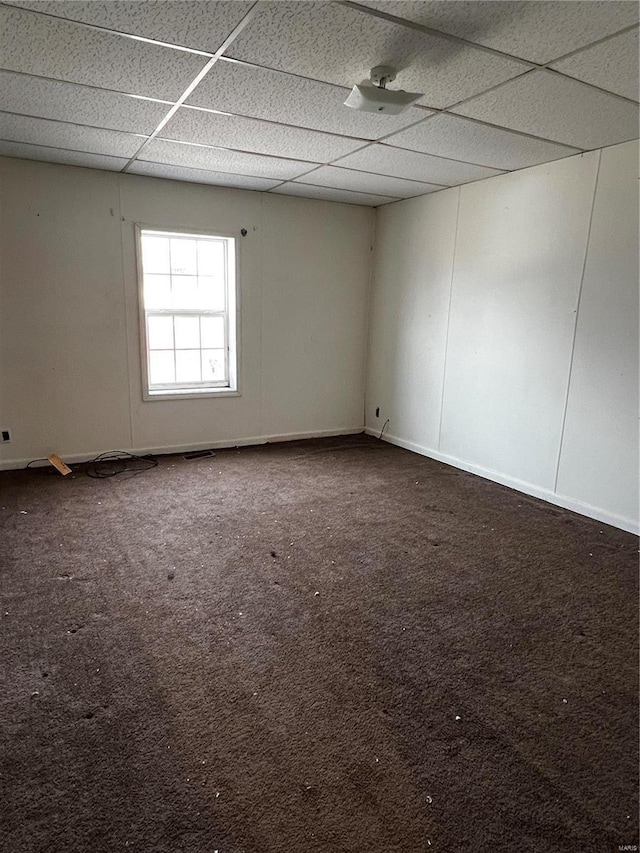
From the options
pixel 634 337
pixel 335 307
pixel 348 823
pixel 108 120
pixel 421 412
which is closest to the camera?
pixel 348 823

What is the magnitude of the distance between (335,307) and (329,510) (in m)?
2.49

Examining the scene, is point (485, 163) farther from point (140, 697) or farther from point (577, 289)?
point (140, 697)

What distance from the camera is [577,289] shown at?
11.2 ft

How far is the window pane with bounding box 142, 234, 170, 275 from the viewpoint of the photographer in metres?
4.47

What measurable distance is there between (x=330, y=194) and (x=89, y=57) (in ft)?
9.31

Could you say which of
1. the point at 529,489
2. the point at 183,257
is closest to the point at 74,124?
the point at 183,257

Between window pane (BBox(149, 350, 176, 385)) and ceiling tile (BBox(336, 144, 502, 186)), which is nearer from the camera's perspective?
ceiling tile (BBox(336, 144, 502, 186))

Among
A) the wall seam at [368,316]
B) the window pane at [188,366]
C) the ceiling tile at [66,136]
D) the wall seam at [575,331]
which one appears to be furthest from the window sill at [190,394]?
the wall seam at [575,331]

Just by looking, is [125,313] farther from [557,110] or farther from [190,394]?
[557,110]

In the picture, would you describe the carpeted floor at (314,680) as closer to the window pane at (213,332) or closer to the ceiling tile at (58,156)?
the window pane at (213,332)

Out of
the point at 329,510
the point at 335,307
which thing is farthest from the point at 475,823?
the point at 335,307

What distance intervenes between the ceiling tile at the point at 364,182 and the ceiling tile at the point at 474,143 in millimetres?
744

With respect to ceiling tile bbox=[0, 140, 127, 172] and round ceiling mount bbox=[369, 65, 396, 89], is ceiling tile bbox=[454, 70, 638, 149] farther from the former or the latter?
ceiling tile bbox=[0, 140, 127, 172]

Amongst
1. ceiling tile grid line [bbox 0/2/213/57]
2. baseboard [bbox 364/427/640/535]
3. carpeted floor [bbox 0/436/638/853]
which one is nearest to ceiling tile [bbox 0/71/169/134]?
ceiling tile grid line [bbox 0/2/213/57]
